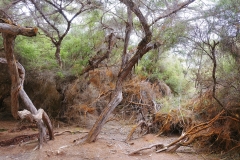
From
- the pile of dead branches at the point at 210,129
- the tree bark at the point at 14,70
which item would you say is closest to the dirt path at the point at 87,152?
the pile of dead branches at the point at 210,129

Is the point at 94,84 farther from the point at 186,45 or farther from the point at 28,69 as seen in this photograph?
the point at 186,45

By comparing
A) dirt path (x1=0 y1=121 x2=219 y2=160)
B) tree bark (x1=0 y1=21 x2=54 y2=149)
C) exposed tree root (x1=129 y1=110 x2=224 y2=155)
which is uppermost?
tree bark (x1=0 y1=21 x2=54 y2=149)

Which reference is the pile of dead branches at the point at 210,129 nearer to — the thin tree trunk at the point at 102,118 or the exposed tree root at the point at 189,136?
the exposed tree root at the point at 189,136

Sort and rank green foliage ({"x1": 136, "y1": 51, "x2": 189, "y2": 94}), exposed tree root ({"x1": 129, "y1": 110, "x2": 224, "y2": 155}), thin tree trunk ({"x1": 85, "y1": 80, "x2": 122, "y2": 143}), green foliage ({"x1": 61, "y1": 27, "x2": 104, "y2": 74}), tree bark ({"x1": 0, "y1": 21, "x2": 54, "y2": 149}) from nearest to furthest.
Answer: tree bark ({"x1": 0, "y1": 21, "x2": 54, "y2": 149}), exposed tree root ({"x1": 129, "y1": 110, "x2": 224, "y2": 155}), thin tree trunk ({"x1": 85, "y1": 80, "x2": 122, "y2": 143}), green foliage ({"x1": 61, "y1": 27, "x2": 104, "y2": 74}), green foliage ({"x1": 136, "y1": 51, "x2": 189, "y2": 94})

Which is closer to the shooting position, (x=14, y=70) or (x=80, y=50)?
(x=14, y=70)

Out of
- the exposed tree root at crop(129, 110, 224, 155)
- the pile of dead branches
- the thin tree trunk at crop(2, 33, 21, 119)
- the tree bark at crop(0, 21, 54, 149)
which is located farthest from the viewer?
the exposed tree root at crop(129, 110, 224, 155)

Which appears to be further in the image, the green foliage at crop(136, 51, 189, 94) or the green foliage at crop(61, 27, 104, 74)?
the green foliage at crop(136, 51, 189, 94)

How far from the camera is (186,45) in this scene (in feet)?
22.3

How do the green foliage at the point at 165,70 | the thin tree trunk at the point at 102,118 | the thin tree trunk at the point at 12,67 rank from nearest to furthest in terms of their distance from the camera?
1. the thin tree trunk at the point at 12,67
2. the thin tree trunk at the point at 102,118
3. the green foliage at the point at 165,70

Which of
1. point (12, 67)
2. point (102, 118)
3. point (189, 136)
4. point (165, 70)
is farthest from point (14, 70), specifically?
point (165, 70)

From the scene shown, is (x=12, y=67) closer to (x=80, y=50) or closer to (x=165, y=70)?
(x=80, y=50)

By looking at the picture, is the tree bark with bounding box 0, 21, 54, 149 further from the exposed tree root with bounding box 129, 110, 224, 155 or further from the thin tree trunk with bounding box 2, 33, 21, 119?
the exposed tree root with bounding box 129, 110, 224, 155

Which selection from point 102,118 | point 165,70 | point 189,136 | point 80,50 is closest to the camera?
point 189,136

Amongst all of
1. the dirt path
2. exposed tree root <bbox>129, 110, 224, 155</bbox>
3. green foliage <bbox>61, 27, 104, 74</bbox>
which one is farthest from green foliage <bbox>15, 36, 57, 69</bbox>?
exposed tree root <bbox>129, 110, 224, 155</bbox>
